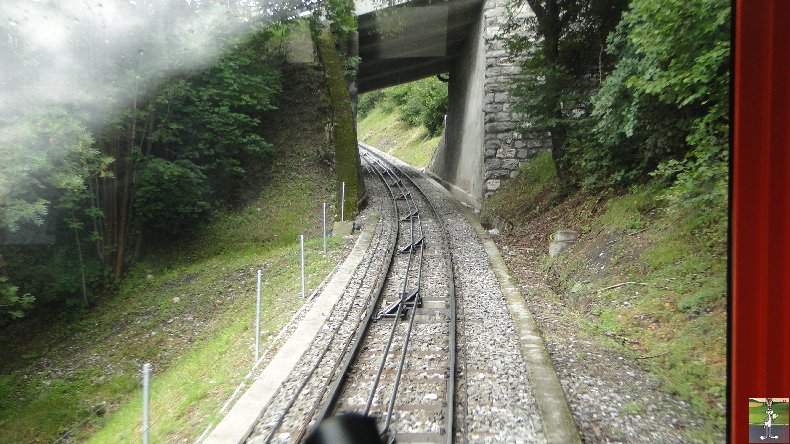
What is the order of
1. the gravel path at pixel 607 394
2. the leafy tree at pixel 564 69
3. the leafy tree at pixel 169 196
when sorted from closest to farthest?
the gravel path at pixel 607 394 < the leafy tree at pixel 564 69 < the leafy tree at pixel 169 196

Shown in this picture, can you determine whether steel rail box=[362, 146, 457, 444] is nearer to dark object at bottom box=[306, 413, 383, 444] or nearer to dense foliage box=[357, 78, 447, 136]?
dark object at bottom box=[306, 413, 383, 444]

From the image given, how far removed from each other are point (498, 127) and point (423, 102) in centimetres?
2290

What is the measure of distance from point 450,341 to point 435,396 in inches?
56.7

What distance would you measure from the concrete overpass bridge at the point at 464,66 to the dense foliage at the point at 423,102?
958 centimetres

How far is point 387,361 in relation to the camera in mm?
6641

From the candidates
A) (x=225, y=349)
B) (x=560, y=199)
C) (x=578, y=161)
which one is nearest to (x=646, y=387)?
(x=225, y=349)

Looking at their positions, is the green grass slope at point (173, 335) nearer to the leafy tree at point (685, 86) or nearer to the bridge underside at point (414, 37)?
the leafy tree at point (685, 86)

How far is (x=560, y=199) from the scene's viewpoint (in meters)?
14.0

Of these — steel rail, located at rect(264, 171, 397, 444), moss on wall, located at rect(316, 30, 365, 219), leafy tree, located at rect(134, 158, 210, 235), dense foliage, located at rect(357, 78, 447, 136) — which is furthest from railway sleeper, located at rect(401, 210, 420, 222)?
dense foliage, located at rect(357, 78, 447, 136)

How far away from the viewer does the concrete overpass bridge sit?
1895 cm

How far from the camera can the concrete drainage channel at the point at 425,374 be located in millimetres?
5000

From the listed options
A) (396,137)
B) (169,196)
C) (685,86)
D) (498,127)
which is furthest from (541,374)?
(396,137)

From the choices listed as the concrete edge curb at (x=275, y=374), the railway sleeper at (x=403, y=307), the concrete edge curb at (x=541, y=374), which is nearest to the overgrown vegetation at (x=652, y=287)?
the concrete edge curb at (x=541, y=374)

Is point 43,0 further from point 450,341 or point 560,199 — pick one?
point 560,199
